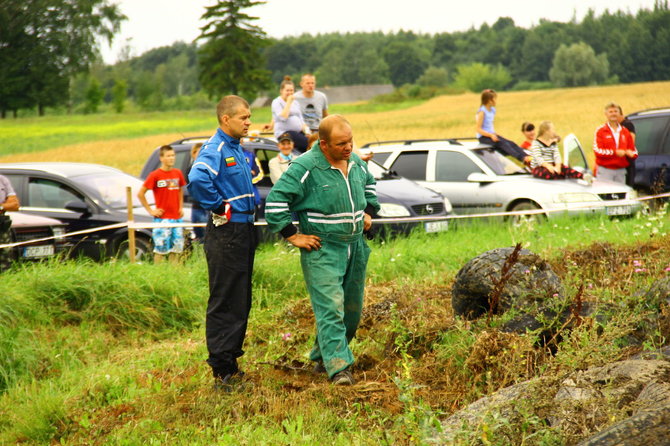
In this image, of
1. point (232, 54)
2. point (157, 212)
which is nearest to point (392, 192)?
point (157, 212)

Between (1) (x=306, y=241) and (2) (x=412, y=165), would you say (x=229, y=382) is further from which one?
(2) (x=412, y=165)

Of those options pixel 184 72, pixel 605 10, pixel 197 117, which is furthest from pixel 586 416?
pixel 184 72

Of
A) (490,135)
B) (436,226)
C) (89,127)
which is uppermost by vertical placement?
(490,135)

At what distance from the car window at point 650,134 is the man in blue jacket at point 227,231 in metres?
9.83

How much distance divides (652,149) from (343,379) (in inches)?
391

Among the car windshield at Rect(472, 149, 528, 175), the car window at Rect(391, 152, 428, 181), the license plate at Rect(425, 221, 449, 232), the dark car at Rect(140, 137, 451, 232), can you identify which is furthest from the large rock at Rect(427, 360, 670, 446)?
the car window at Rect(391, 152, 428, 181)

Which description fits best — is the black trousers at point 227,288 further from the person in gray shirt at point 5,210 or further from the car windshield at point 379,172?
the car windshield at point 379,172

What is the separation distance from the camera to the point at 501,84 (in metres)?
112

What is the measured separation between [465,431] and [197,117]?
63.7 m

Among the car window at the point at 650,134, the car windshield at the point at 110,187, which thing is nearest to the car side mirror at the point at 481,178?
the car window at the point at 650,134

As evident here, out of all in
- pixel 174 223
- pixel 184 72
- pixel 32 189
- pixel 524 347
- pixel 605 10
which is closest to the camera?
pixel 524 347

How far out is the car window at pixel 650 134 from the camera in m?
13.6

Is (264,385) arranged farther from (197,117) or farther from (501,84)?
(501,84)

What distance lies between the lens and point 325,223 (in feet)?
17.9
